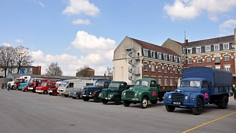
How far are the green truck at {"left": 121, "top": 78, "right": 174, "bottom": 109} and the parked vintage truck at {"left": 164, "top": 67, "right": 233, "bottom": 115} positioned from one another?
8.20 feet

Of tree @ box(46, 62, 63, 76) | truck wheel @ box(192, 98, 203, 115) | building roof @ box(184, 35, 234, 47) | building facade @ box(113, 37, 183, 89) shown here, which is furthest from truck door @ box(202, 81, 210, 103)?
tree @ box(46, 62, 63, 76)

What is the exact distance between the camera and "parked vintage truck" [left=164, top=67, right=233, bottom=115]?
13297mm

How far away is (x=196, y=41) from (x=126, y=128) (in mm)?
58628

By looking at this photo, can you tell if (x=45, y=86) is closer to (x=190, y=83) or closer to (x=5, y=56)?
(x=190, y=83)

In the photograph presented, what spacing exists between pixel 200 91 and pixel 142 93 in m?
4.18

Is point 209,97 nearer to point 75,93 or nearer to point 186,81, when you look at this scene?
point 186,81

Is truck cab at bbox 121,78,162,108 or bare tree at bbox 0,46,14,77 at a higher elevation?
bare tree at bbox 0,46,14,77

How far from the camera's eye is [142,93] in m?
16.5

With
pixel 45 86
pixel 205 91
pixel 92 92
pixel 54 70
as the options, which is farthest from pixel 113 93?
pixel 54 70

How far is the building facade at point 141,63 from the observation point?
4872 cm

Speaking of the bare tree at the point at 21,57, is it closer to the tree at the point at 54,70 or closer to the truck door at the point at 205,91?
the tree at the point at 54,70

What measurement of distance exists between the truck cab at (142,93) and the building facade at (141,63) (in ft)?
94.5

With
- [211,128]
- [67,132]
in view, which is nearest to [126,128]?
[67,132]

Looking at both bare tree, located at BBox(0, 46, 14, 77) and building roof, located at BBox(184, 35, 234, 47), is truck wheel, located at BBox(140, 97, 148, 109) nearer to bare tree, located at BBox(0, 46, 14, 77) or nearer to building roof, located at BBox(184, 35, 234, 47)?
building roof, located at BBox(184, 35, 234, 47)
